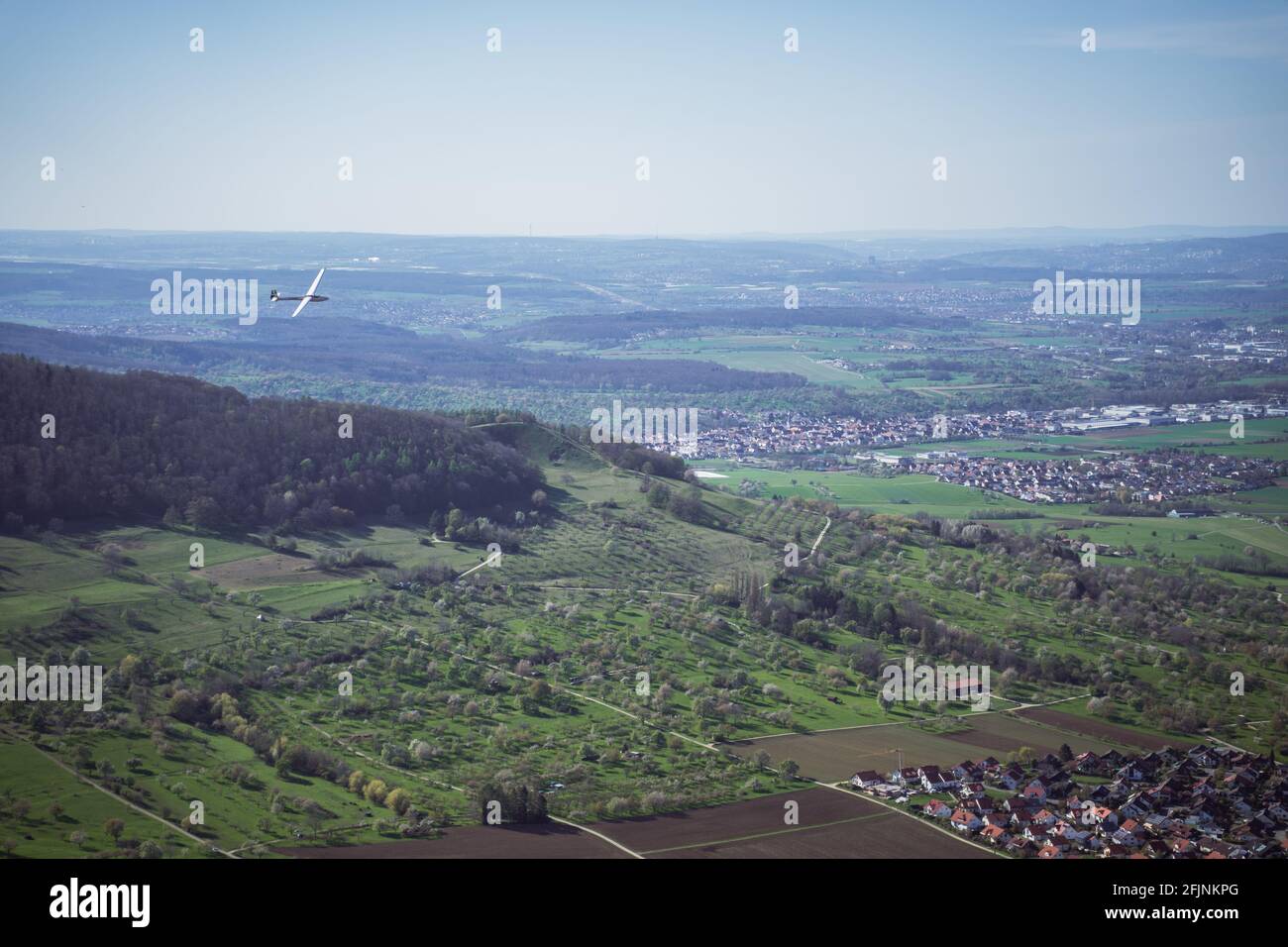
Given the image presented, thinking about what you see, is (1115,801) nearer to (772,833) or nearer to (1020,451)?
(772,833)

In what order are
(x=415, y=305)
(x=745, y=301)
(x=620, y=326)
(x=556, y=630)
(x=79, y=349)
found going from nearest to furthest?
1. (x=556, y=630)
2. (x=79, y=349)
3. (x=620, y=326)
4. (x=415, y=305)
5. (x=745, y=301)

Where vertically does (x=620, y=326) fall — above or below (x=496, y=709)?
above

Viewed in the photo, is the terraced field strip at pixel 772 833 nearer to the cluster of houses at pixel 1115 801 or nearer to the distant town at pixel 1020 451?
the cluster of houses at pixel 1115 801

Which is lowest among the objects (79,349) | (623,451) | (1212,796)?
(1212,796)

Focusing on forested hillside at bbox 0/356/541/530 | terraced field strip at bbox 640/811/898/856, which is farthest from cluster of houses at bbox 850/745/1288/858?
forested hillside at bbox 0/356/541/530

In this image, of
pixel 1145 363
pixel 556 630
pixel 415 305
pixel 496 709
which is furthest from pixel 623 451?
pixel 415 305
